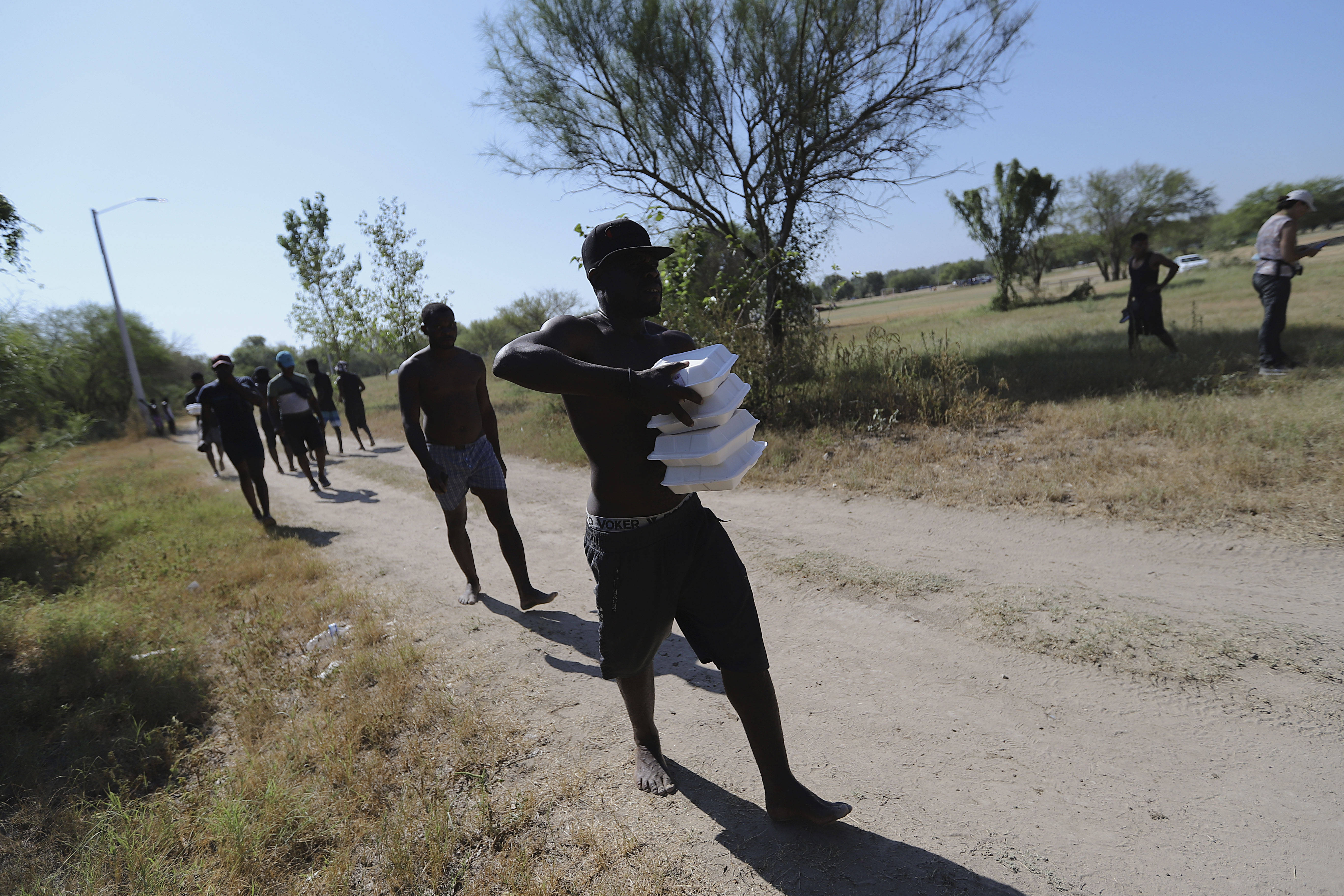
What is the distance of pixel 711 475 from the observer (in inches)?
78.5

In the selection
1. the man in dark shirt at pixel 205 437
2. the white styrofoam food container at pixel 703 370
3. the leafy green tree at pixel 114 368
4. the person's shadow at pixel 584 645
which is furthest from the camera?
the leafy green tree at pixel 114 368

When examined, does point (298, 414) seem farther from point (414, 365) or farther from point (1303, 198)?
point (1303, 198)

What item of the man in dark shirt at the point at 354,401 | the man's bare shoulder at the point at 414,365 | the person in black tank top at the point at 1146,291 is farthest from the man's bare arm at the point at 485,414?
the man in dark shirt at the point at 354,401

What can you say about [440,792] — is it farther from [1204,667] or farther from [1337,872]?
[1204,667]

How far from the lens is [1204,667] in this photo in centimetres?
314

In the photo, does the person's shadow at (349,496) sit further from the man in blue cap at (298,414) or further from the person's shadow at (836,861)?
the person's shadow at (836,861)

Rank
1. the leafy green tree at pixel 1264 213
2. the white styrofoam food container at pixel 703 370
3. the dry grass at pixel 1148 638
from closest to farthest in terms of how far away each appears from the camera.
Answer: the white styrofoam food container at pixel 703 370 → the dry grass at pixel 1148 638 → the leafy green tree at pixel 1264 213

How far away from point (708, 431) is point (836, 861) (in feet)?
4.98

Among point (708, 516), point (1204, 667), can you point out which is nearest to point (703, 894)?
point (708, 516)

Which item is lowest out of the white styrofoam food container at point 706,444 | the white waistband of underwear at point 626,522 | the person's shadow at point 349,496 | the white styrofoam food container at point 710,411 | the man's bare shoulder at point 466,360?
the person's shadow at point 349,496

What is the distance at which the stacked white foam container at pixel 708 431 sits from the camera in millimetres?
1915

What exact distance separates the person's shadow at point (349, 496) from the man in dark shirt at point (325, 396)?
2.17 meters

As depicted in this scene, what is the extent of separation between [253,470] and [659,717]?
709cm

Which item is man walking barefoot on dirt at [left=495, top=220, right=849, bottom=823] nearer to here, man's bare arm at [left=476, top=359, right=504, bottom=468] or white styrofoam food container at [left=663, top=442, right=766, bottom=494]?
white styrofoam food container at [left=663, top=442, right=766, bottom=494]
